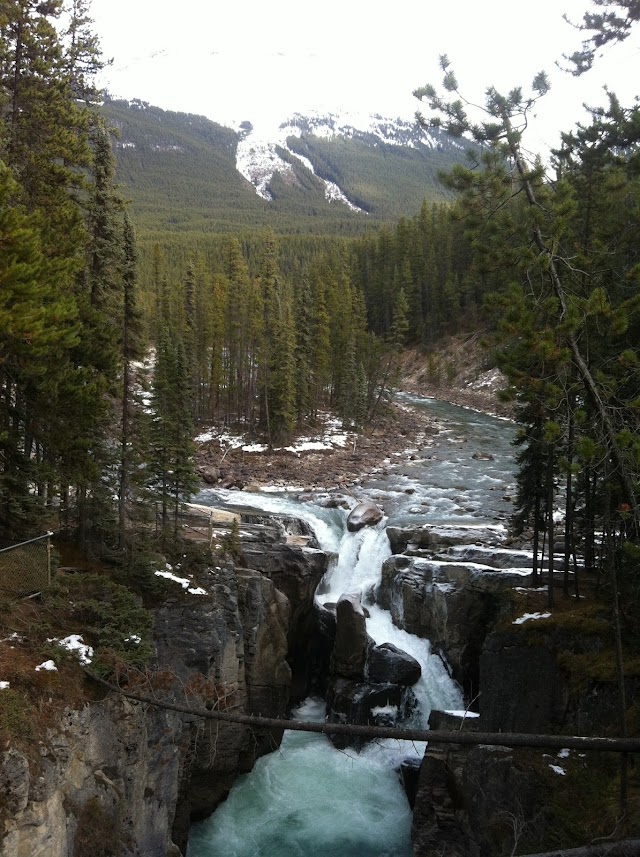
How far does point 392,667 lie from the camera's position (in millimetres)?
21891

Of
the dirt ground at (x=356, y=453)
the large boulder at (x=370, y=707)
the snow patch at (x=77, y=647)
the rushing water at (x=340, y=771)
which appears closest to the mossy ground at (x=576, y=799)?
the rushing water at (x=340, y=771)

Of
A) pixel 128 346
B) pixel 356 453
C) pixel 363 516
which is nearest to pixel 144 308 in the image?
pixel 128 346

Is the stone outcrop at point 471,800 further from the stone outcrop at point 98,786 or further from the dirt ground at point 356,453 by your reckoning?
the dirt ground at point 356,453

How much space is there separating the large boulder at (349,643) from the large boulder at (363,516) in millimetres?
6797

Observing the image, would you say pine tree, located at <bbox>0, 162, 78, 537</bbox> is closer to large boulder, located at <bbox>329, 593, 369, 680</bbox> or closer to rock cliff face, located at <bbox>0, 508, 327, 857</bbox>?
rock cliff face, located at <bbox>0, 508, 327, 857</bbox>

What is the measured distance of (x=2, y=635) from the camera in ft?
41.3

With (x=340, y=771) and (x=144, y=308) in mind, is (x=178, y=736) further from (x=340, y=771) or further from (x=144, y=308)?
(x=144, y=308)

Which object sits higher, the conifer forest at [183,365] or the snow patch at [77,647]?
the conifer forest at [183,365]

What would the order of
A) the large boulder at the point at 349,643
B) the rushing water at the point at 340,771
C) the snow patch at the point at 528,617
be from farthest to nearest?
1. the large boulder at the point at 349,643
2. the snow patch at the point at 528,617
3. the rushing water at the point at 340,771

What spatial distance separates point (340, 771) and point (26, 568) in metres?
12.4

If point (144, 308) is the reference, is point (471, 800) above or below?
below

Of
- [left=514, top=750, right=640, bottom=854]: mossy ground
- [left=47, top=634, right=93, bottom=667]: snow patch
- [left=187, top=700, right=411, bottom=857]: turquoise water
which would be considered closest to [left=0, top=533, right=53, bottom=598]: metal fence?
[left=47, top=634, right=93, bottom=667]: snow patch

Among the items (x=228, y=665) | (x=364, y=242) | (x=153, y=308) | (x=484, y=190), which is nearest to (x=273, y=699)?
(x=228, y=665)

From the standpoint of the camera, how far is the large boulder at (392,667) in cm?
2170
